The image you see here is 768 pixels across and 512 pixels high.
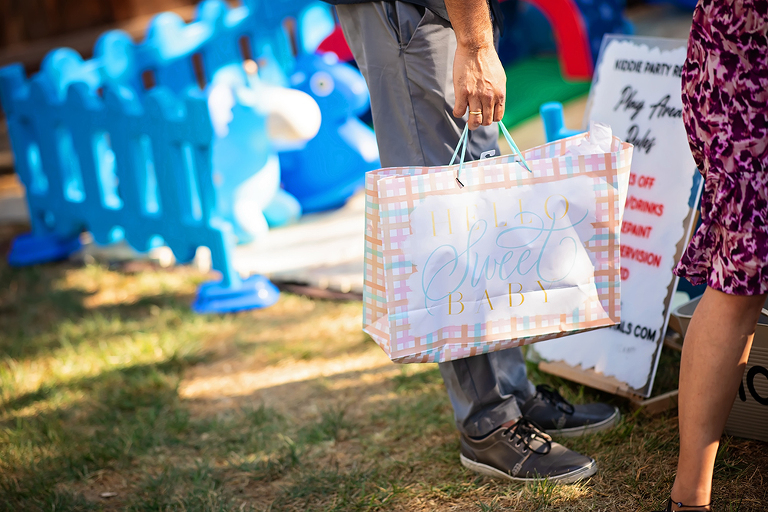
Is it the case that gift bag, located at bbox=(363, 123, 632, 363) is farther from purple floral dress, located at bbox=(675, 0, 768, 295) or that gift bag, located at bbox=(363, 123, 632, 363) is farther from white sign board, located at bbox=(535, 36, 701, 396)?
white sign board, located at bbox=(535, 36, 701, 396)

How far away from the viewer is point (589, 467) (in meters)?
1.64

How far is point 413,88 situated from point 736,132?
650mm

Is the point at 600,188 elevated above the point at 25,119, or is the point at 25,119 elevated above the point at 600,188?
the point at 25,119

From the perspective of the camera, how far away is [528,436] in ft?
5.59

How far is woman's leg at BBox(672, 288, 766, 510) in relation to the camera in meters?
1.25

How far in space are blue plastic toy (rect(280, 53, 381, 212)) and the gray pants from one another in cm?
218

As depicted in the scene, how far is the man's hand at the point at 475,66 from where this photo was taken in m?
1.37

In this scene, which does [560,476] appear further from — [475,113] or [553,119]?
[553,119]

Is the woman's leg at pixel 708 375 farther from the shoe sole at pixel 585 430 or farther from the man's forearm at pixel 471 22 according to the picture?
the man's forearm at pixel 471 22

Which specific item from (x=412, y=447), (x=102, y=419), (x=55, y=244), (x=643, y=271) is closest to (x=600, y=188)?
(x=643, y=271)

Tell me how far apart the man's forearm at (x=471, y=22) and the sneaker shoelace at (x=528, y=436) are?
911 millimetres

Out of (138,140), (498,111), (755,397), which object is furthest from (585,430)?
(138,140)

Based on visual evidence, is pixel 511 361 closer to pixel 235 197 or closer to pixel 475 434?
pixel 475 434

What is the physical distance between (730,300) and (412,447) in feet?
3.20
